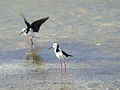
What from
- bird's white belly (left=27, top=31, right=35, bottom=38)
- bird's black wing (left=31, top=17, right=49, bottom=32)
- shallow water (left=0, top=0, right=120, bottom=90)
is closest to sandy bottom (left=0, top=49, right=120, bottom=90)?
shallow water (left=0, top=0, right=120, bottom=90)

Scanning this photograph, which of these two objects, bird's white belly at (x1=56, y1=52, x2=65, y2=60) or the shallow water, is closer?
the shallow water

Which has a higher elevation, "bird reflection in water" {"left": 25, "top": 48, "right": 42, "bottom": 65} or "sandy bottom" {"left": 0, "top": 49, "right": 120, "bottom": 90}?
"bird reflection in water" {"left": 25, "top": 48, "right": 42, "bottom": 65}

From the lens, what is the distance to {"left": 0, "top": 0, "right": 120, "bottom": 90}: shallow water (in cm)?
834

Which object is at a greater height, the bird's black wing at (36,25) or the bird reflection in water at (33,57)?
the bird's black wing at (36,25)

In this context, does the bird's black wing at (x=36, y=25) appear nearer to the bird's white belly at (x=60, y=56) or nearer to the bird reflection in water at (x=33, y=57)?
the bird reflection in water at (x=33, y=57)

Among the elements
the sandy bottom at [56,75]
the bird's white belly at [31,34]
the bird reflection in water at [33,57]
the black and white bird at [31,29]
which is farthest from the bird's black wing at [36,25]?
the sandy bottom at [56,75]

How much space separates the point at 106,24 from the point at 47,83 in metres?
4.53

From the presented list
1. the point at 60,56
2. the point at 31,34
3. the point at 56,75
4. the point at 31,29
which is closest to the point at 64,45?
the point at 31,34

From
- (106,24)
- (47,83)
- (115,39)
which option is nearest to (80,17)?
(106,24)

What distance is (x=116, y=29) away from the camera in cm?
1175

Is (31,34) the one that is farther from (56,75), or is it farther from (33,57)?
(56,75)

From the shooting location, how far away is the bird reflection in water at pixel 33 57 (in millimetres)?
9752

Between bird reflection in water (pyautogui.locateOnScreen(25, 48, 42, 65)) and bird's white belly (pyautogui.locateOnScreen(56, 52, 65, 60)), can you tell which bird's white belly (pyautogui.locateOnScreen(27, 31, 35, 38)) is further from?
bird's white belly (pyautogui.locateOnScreen(56, 52, 65, 60))

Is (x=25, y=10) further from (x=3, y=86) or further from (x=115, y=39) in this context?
(x=3, y=86)
